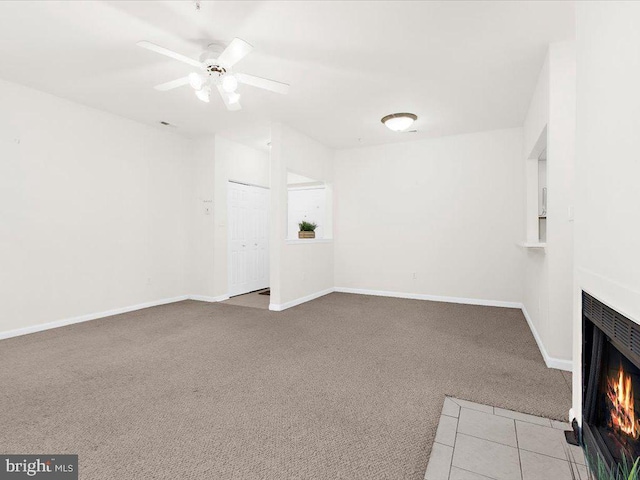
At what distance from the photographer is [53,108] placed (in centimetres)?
386

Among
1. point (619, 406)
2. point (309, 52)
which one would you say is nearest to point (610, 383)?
point (619, 406)

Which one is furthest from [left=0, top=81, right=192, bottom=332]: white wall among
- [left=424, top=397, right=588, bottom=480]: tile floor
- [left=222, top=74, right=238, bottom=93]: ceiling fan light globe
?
[left=424, top=397, right=588, bottom=480]: tile floor

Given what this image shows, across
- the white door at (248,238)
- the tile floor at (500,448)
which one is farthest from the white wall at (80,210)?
the tile floor at (500,448)

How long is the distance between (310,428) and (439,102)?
3762mm

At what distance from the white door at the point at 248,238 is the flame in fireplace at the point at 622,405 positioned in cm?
513

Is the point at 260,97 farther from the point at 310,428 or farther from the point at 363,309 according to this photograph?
the point at 310,428

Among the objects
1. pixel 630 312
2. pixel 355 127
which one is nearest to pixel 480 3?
pixel 630 312

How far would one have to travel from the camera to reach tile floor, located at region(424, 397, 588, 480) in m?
1.51

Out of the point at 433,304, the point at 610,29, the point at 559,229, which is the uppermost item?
the point at 610,29

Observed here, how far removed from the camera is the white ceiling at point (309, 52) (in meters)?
2.36

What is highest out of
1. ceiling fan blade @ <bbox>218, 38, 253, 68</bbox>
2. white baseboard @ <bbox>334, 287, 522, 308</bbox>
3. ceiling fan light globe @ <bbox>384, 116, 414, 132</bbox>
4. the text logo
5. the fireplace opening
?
ceiling fan light globe @ <bbox>384, 116, 414, 132</bbox>

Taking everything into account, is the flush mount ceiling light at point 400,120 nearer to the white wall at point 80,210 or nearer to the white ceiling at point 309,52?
the white ceiling at point 309,52

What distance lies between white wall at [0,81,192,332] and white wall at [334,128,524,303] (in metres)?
3.02

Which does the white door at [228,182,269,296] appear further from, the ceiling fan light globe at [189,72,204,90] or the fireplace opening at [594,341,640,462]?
the fireplace opening at [594,341,640,462]
